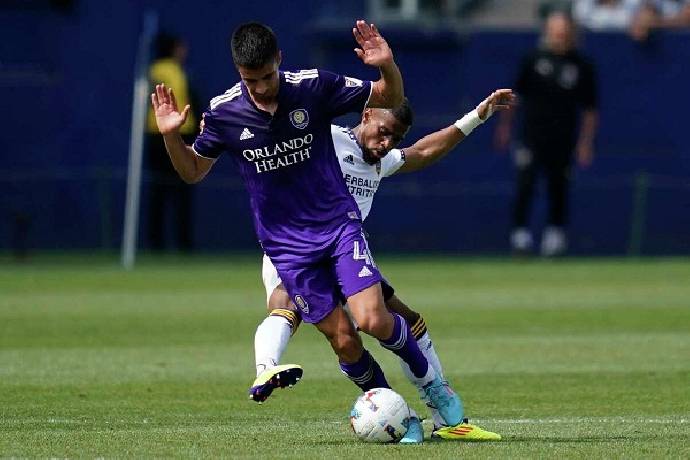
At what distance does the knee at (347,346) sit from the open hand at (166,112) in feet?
4.45

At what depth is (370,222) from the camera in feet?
89.8

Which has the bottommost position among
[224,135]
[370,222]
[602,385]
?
[370,222]

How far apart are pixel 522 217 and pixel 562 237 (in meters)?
1.17

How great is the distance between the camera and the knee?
9.21 metres

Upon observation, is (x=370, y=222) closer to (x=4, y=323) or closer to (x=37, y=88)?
(x=37, y=88)

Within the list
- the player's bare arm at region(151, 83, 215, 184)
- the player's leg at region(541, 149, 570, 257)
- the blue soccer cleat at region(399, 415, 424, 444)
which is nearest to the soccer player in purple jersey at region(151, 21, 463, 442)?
the player's bare arm at region(151, 83, 215, 184)

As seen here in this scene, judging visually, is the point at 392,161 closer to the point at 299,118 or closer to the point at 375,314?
the point at 299,118

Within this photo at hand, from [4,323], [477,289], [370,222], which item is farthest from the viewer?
[370,222]

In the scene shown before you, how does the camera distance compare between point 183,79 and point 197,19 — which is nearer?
point 183,79

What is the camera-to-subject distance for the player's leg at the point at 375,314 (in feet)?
29.5

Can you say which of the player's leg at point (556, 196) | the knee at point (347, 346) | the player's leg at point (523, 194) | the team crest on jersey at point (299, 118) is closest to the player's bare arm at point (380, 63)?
the team crest on jersey at point (299, 118)

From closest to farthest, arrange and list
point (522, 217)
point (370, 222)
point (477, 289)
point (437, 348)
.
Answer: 1. point (437, 348)
2. point (477, 289)
3. point (522, 217)
4. point (370, 222)

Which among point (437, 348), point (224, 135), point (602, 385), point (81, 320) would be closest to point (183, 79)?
point (81, 320)

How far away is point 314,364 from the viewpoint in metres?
13.5
